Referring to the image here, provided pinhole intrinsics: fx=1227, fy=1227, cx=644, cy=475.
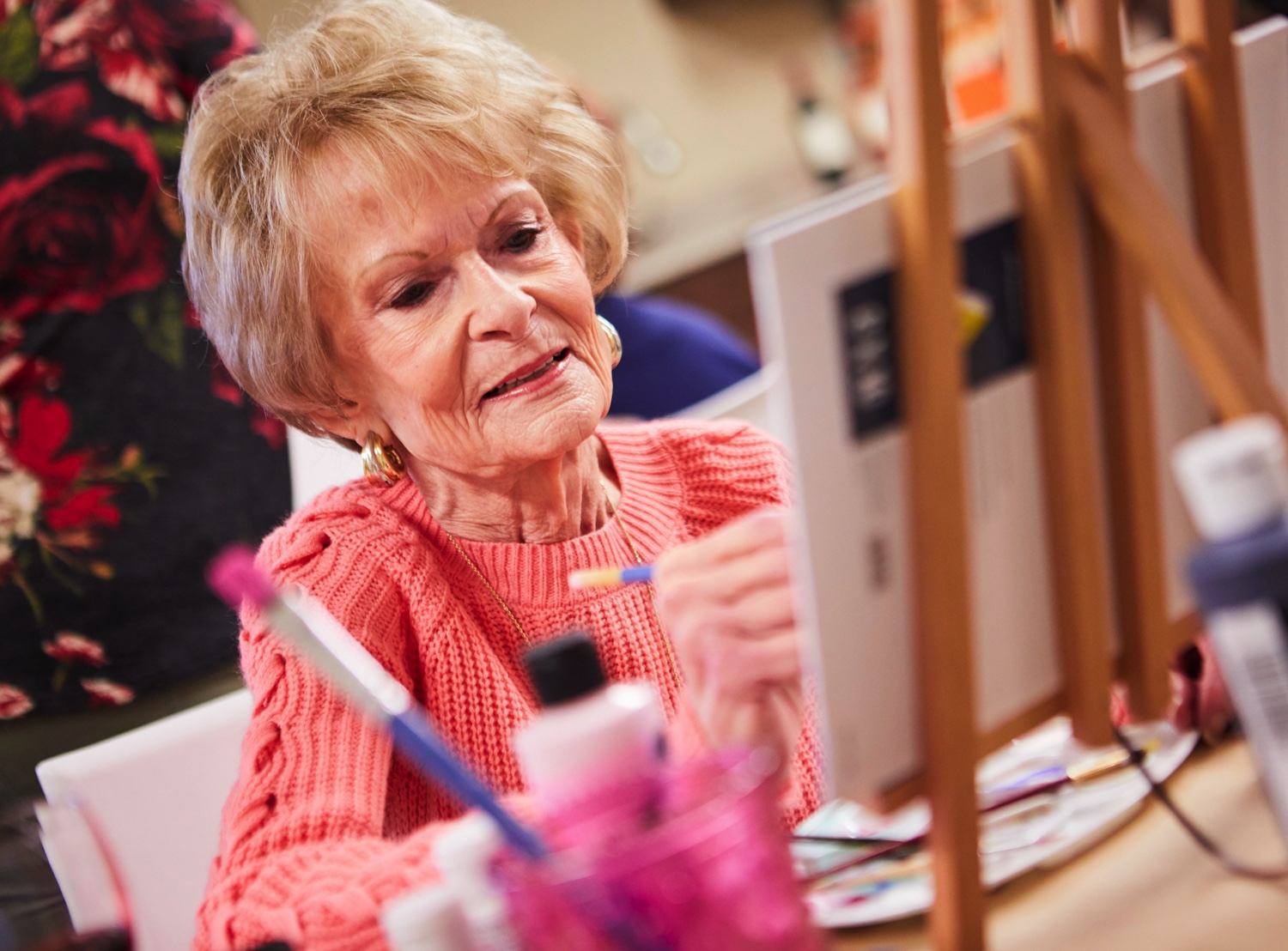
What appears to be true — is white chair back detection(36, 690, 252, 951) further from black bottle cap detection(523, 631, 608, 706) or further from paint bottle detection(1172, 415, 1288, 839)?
paint bottle detection(1172, 415, 1288, 839)

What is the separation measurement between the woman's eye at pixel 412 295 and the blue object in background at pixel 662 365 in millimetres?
896

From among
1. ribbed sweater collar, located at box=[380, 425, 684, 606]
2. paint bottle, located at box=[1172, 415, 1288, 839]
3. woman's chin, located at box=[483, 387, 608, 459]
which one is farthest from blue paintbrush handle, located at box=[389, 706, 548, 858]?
ribbed sweater collar, located at box=[380, 425, 684, 606]

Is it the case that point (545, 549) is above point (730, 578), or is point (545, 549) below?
below

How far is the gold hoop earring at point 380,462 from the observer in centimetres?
118

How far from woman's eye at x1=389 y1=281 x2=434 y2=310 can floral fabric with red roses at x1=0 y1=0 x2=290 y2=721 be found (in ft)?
2.59

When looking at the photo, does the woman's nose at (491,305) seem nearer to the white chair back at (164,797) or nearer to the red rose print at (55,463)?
the white chair back at (164,797)

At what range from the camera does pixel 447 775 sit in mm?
488

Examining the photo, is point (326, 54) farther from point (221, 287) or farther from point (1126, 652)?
point (1126, 652)

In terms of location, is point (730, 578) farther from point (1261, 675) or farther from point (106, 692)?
point (106, 692)

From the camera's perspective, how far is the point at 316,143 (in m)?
1.04

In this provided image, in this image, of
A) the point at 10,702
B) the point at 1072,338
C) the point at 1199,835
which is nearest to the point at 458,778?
the point at 1072,338

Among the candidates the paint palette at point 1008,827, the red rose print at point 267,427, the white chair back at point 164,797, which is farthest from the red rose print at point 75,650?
the paint palette at point 1008,827

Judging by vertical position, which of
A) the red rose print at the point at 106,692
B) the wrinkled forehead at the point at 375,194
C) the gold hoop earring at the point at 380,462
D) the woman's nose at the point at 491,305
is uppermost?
the wrinkled forehead at the point at 375,194

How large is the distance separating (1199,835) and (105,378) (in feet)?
5.01
